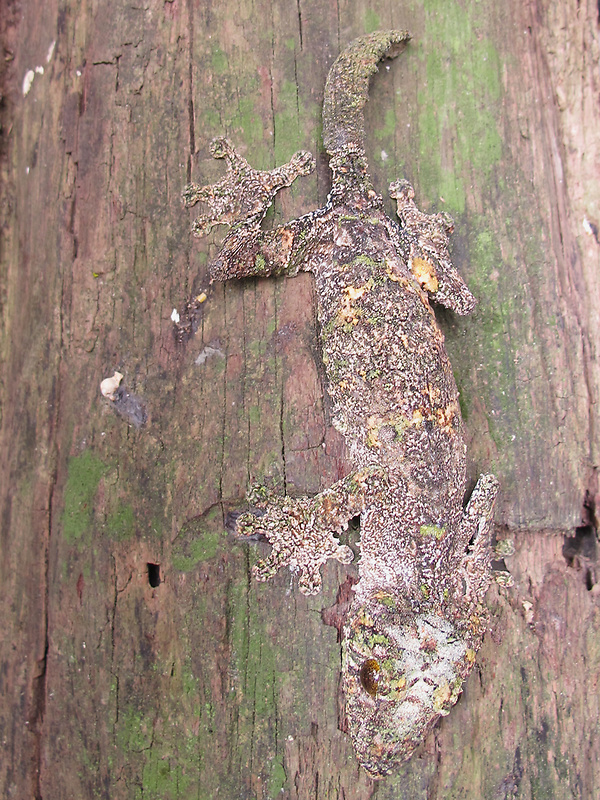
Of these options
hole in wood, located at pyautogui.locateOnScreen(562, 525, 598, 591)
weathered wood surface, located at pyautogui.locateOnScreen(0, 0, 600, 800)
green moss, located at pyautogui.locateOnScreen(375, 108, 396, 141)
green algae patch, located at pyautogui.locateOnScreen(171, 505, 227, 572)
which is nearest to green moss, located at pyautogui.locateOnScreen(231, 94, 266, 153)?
weathered wood surface, located at pyautogui.locateOnScreen(0, 0, 600, 800)

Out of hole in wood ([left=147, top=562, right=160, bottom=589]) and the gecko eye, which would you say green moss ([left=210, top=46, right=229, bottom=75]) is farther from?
the gecko eye

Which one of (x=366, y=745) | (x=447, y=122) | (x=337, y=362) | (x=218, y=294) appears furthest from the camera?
(x=447, y=122)

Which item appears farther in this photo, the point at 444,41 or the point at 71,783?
the point at 444,41

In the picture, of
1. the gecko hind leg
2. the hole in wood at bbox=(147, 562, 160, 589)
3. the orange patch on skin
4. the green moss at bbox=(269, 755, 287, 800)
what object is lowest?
the green moss at bbox=(269, 755, 287, 800)

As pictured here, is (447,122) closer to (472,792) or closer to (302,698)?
(302,698)

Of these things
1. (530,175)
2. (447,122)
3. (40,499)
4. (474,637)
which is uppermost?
(447,122)

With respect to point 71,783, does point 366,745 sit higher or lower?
higher

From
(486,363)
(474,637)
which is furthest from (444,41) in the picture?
(474,637)
